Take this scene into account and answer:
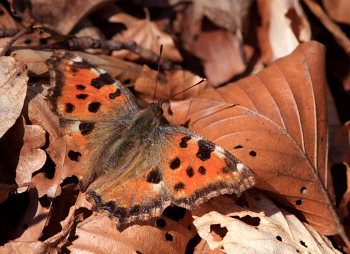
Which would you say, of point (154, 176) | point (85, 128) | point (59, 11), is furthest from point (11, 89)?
point (59, 11)

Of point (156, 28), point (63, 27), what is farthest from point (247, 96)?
point (63, 27)

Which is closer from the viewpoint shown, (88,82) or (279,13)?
(88,82)

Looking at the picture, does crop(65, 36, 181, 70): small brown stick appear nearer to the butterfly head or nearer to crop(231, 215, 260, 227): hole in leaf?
the butterfly head

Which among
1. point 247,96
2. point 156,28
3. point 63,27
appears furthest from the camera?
point 156,28

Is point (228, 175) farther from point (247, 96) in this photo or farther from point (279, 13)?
point (279, 13)

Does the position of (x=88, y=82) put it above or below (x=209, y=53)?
above

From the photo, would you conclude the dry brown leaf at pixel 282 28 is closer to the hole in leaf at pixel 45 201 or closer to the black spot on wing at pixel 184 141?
the black spot on wing at pixel 184 141

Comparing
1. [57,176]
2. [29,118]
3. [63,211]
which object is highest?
[29,118]

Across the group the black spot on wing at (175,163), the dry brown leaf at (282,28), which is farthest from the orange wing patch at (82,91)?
Result: the dry brown leaf at (282,28)
